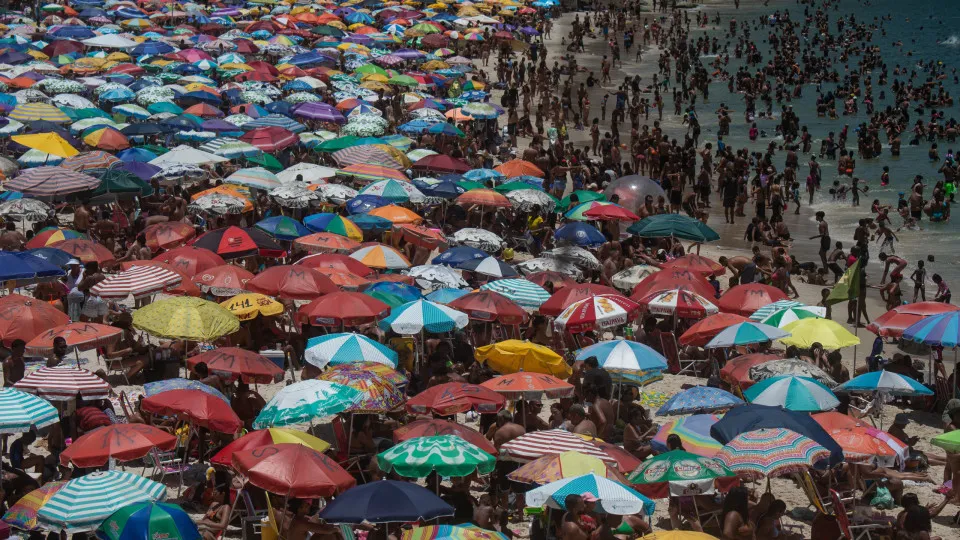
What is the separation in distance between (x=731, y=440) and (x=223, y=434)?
16.0 feet

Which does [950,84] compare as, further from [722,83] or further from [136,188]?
[136,188]

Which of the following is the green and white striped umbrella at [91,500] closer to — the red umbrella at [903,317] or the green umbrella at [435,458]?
the green umbrella at [435,458]

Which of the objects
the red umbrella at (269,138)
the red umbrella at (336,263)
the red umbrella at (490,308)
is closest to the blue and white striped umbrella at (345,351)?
the red umbrella at (490,308)

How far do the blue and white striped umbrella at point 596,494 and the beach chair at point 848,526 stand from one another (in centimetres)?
225

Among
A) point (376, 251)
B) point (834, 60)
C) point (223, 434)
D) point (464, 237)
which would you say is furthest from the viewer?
point (834, 60)

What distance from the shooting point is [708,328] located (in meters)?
15.2

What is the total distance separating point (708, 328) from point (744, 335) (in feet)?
2.10

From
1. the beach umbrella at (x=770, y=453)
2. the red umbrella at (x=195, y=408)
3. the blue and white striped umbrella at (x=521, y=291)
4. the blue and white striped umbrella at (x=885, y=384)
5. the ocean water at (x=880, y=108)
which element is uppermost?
the red umbrella at (x=195, y=408)

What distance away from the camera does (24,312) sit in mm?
13242

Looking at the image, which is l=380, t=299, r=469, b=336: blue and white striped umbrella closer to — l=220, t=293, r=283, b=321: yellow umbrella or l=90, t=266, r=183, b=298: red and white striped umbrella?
l=220, t=293, r=283, b=321: yellow umbrella

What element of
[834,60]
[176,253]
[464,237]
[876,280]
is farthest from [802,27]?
[176,253]

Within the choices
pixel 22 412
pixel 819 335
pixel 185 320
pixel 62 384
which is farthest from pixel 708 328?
pixel 22 412

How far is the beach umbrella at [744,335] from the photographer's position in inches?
577

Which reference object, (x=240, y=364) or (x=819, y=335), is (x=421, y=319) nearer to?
(x=240, y=364)
